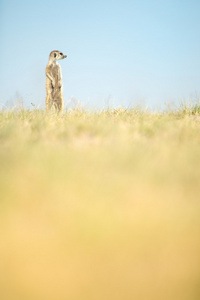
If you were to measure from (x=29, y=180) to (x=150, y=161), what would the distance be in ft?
2.57

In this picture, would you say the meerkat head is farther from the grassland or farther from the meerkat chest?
the grassland

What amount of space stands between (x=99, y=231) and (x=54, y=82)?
6.53 m

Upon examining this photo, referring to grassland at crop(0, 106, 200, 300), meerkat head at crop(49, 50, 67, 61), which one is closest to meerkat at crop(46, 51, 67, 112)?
meerkat head at crop(49, 50, 67, 61)

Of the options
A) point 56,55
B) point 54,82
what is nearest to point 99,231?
point 54,82

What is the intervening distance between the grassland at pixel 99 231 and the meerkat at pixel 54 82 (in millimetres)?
5619

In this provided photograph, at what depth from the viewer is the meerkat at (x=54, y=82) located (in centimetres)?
728

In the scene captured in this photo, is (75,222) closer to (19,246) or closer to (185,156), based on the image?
(19,246)

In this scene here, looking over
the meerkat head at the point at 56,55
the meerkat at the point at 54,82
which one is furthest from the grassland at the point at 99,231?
the meerkat head at the point at 56,55

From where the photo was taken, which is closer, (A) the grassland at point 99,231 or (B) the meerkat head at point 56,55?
(A) the grassland at point 99,231

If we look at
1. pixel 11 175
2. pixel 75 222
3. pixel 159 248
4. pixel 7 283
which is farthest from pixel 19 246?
pixel 11 175

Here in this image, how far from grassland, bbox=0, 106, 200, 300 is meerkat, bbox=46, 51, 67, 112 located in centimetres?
562

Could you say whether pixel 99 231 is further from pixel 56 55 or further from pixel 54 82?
pixel 56 55

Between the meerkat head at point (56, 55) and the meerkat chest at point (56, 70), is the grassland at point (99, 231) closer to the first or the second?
the meerkat chest at point (56, 70)

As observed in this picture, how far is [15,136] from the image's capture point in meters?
3.04
